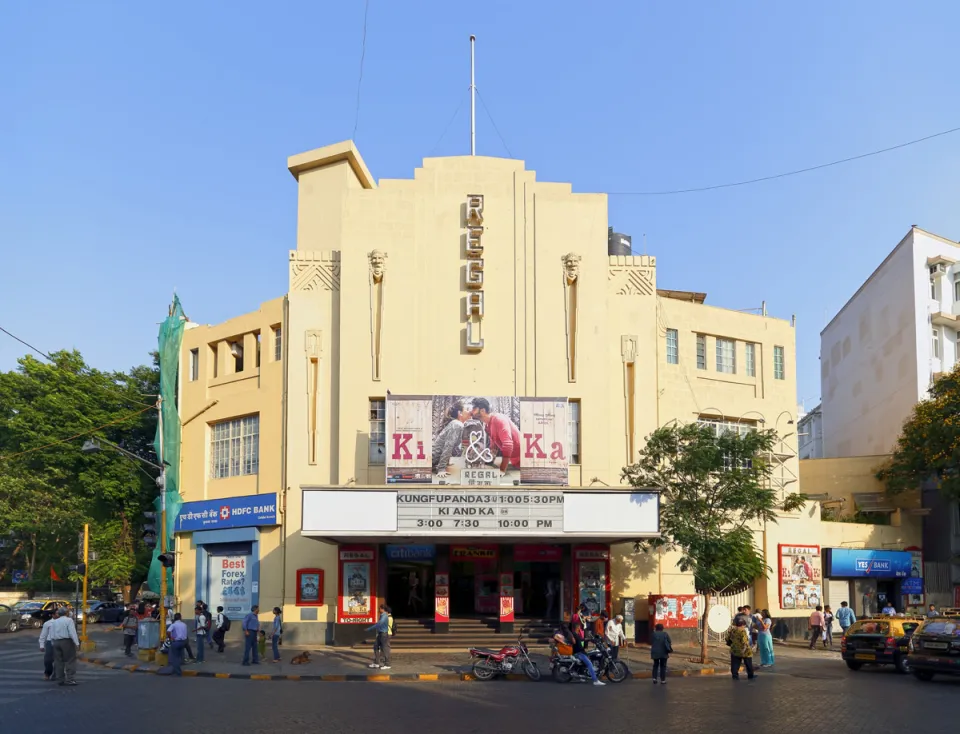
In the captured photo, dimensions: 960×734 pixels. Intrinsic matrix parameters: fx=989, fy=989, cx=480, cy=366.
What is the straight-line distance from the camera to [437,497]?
30.7m

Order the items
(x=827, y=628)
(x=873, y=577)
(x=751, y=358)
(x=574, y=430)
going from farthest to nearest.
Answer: (x=873, y=577) < (x=751, y=358) < (x=827, y=628) < (x=574, y=430)

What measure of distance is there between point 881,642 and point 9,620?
3621 cm

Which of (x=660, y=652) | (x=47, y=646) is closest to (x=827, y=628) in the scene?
(x=660, y=652)

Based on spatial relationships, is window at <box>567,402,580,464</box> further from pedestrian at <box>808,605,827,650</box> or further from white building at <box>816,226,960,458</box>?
white building at <box>816,226,960,458</box>

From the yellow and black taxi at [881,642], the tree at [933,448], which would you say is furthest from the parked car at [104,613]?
the tree at [933,448]

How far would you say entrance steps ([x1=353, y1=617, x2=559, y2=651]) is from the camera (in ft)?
106

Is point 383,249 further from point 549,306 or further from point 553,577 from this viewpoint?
point 553,577

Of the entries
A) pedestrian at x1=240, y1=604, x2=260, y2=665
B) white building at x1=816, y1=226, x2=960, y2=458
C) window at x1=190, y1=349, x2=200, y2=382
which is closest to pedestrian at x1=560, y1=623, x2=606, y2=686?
pedestrian at x1=240, y1=604, x2=260, y2=665

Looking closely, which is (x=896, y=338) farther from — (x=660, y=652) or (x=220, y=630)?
(x=220, y=630)

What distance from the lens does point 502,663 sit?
25.0 metres

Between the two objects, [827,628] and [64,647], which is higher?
[64,647]

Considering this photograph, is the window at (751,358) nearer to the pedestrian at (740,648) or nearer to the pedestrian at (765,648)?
the pedestrian at (765,648)

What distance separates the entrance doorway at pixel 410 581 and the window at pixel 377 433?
3.04m

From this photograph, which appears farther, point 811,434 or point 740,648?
point 811,434
